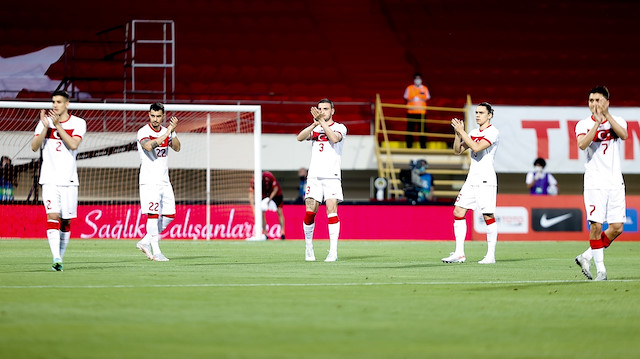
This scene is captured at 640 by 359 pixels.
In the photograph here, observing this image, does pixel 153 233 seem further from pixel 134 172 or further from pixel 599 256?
pixel 134 172

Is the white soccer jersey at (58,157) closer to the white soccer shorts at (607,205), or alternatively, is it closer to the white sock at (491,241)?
the white sock at (491,241)

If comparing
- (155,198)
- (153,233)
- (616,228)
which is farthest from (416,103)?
(616,228)

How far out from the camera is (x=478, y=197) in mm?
14219

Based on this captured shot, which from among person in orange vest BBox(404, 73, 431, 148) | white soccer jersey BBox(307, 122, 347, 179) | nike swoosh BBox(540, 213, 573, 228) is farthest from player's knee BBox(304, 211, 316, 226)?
person in orange vest BBox(404, 73, 431, 148)

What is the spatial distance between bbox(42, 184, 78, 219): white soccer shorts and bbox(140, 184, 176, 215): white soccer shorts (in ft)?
7.78

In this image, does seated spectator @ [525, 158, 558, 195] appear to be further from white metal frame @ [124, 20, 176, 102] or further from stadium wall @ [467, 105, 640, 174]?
white metal frame @ [124, 20, 176, 102]

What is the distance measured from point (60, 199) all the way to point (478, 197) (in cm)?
578

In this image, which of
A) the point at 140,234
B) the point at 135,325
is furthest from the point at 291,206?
the point at 135,325

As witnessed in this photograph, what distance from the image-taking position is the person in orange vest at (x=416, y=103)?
89.3 feet

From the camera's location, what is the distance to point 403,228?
24.5 metres

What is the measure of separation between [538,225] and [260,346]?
757 inches

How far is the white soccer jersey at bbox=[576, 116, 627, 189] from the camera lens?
10711mm

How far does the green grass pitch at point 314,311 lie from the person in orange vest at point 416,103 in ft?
46.4

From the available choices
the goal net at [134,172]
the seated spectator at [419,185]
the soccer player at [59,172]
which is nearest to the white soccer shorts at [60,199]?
the soccer player at [59,172]
